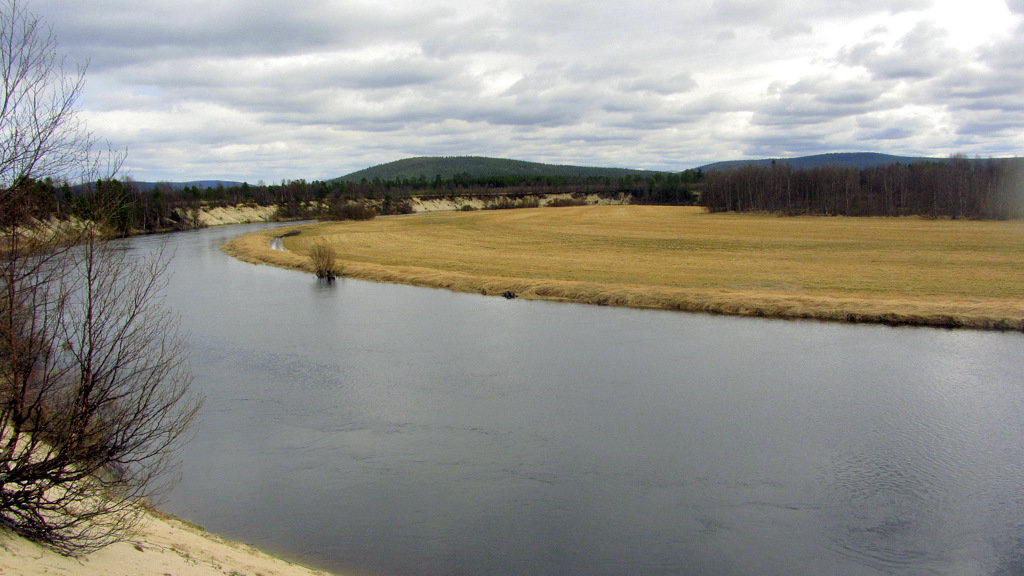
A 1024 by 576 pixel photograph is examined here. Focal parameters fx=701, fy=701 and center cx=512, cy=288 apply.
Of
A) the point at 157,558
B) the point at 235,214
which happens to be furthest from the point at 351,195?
the point at 157,558

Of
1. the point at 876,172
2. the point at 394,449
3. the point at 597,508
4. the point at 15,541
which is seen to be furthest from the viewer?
the point at 876,172

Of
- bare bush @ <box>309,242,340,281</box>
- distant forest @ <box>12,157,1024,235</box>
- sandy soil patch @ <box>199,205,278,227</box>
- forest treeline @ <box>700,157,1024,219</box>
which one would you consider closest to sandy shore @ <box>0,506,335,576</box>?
bare bush @ <box>309,242,340,281</box>

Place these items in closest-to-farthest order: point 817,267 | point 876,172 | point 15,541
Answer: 1. point 15,541
2. point 817,267
3. point 876,172

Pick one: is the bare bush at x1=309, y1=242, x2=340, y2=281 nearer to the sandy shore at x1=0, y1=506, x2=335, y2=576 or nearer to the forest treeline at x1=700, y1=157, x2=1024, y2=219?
the sandy shore at x1=0, y1=506, x2=335, y2=576

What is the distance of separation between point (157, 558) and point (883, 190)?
87.5 metres

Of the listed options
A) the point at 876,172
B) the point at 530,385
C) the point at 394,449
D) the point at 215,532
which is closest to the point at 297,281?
the point at 530,385

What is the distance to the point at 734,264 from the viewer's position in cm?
3638

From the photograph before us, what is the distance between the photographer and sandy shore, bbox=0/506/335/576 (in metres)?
6.40

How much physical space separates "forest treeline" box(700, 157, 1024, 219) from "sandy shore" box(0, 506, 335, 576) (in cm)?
7558

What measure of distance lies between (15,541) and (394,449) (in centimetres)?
679

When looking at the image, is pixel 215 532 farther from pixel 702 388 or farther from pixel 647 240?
pixel 647 240

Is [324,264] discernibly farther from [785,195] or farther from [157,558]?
[785,195]

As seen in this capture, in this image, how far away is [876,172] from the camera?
87.9 meters

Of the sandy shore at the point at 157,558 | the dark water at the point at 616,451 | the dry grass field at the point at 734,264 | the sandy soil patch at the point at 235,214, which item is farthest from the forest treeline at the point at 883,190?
the sandy shore at the point at 157,558
